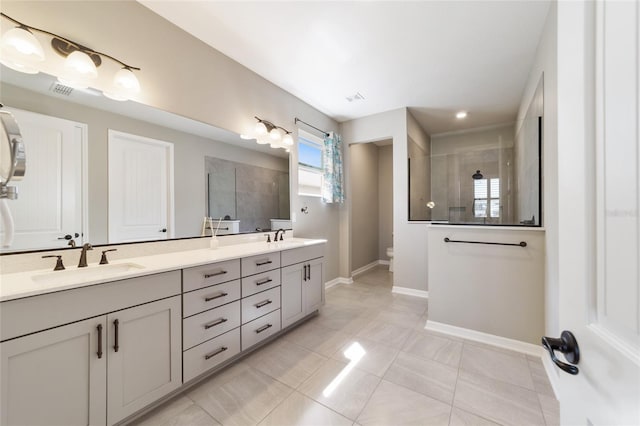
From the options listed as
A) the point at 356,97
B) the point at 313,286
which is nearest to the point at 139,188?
the point at 313,286

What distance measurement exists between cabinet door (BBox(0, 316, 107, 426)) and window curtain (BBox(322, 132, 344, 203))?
2.95 metres

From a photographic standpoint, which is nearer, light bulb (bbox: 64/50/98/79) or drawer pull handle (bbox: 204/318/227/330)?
light bulb (bbox: 64/50/98/79)

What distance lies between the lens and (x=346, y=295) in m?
3.53

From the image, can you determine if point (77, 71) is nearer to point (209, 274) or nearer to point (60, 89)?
point (60, 89)

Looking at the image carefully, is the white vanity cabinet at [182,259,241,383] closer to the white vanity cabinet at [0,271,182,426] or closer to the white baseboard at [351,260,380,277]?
the white vanity cabinet at [0,271,182,426]

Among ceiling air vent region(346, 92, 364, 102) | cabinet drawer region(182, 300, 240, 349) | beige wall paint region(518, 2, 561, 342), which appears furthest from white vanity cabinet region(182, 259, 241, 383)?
ceiling air vent region(346, 92, 364, 102)

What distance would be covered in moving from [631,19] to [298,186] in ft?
10.1

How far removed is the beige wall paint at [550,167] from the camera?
169 cm

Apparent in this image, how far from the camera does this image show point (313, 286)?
271cm

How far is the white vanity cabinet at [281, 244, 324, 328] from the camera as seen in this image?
2342 millimetres

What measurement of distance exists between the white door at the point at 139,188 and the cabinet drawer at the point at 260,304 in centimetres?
87

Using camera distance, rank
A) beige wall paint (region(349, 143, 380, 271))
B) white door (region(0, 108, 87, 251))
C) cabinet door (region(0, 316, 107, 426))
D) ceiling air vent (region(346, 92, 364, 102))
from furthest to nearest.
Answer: beige wall paint (region(349, 143, 380, 271)) → ceiling air vent (region(346, 92, 364, 102)) → white door (region(0, 108, 87, 251)) → cabinet door (region(0, 316, 107, 426))

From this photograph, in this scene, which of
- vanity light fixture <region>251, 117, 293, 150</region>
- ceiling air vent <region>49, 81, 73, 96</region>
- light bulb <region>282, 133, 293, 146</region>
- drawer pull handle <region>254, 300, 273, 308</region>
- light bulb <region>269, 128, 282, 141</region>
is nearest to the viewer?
ceiling air vent <region>49, 81, 73, 96</region>

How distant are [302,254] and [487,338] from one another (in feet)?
6.26
